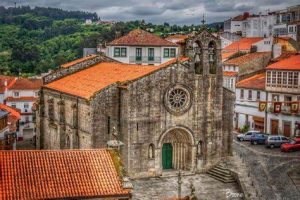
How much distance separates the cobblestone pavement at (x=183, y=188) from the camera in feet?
105

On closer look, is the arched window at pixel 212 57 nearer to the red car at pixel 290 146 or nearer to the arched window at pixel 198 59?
the arched window at pixel 198 59

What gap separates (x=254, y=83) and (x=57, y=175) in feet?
126

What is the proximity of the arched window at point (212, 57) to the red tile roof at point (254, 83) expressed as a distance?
16225 millimetres

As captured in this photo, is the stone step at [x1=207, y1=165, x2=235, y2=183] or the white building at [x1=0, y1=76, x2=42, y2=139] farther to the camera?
the white building at [x1=0, y1=76, x2=42, y2=139]

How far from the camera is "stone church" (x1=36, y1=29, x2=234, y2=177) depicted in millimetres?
35312

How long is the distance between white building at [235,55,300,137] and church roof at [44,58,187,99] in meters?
15.8

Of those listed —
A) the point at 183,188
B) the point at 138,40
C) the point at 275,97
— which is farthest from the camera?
the point at 138,40

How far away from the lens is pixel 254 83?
55.8m

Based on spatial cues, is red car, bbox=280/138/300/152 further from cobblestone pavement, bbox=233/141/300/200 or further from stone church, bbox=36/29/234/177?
stone church, bbox=36/29/234/177

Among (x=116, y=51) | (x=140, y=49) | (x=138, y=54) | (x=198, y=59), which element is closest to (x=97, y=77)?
(x=198, y=59)

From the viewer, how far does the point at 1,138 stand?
44.4 m

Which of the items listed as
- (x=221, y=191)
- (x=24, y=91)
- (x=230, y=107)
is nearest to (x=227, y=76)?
(x=230, y=107)

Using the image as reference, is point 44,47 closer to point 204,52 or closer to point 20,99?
point 20,99

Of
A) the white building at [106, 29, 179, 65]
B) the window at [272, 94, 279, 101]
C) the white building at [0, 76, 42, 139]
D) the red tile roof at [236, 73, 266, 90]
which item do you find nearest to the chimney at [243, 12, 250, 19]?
the white building at [0, 76, 42, 139]
